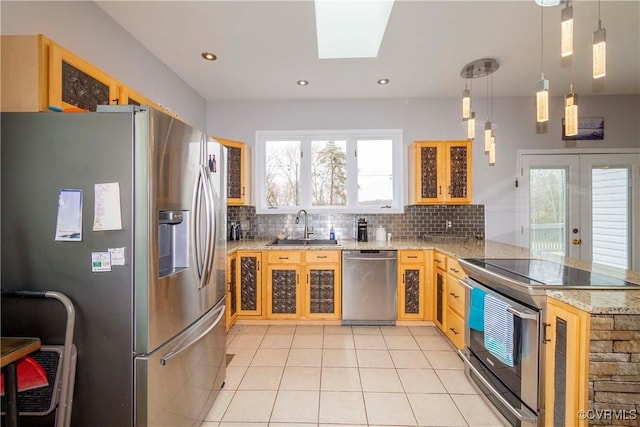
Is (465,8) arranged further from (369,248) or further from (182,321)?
(182,321)

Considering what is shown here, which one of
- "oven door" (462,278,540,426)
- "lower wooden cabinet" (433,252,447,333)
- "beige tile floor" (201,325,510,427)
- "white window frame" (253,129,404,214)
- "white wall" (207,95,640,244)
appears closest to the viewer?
"oven door" (462,278,540,426)

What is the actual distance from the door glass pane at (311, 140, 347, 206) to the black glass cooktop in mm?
1998

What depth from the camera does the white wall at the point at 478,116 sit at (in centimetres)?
369

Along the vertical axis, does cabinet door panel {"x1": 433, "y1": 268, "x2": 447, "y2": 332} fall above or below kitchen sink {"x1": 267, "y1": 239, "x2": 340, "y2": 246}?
below

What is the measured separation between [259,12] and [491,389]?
3030 mm

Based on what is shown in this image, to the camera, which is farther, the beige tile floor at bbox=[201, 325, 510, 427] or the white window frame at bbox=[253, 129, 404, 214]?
the white window frame at bbox=[253, 129, 404, 214]

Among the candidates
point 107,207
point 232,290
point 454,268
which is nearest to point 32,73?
point 107,207

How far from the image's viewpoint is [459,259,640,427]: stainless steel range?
1502mm

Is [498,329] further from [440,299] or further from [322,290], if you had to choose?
[322,290]

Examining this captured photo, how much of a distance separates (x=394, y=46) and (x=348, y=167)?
1.62m

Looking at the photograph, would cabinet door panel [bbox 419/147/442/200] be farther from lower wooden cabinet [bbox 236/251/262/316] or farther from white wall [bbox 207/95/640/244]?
lower wooden cabinet [bbox 236/251/262/316]

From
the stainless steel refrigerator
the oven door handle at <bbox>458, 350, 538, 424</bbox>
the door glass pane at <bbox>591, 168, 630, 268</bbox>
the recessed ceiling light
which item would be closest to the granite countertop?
the oven door handle at <bbox>458, 350, 538, 424</bbox>

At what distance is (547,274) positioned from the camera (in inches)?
68.6

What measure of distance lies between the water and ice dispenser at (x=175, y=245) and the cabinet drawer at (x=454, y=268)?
2.12 m
